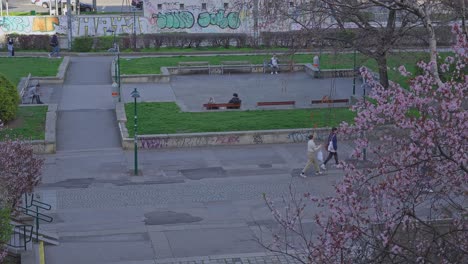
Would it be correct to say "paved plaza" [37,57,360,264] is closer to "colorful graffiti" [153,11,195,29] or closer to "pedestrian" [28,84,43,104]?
"pedestrian" [28,84,43,104]

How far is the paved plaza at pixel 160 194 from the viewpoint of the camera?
57.9 feet

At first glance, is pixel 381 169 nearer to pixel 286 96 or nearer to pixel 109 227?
pixel 109 227

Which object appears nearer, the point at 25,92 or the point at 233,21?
the point at 25,92

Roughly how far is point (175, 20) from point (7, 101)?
83.4 ft

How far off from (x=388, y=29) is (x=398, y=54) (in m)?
2.01

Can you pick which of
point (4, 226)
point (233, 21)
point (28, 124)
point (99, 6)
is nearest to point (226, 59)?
point (233, 21)

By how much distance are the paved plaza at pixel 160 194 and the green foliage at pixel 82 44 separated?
15402mm

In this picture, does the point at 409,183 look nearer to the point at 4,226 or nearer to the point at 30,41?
the point at 4,226

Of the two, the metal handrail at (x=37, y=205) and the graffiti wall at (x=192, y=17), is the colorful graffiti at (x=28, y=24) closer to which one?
the graffiti wall at (x=192, y=17)

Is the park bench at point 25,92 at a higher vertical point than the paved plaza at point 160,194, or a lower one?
higher

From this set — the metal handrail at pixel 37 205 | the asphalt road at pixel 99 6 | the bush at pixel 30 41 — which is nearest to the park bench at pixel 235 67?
the bush at pixel 30 41

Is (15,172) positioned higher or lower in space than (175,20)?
lower

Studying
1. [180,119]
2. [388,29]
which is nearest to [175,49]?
[180,119]

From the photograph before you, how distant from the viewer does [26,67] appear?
40531mm
